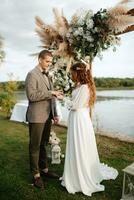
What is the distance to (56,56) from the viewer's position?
5414mm

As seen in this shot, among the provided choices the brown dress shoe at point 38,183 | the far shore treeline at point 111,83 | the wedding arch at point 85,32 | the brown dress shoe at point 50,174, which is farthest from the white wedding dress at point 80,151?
the far shore treeline at point 111,83

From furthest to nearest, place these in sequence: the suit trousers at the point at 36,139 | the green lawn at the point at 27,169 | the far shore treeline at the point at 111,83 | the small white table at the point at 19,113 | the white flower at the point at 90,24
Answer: the far shore treeline at the point at 111,83 → the small white table at the point at 19,113 → the white flower at the point at 90,24 → the suit trousers at the point at 36,139 → the green lawn at the point at 27,169

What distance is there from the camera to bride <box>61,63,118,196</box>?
4352mm

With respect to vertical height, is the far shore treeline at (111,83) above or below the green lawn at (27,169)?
above

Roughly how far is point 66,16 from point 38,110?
1.82m

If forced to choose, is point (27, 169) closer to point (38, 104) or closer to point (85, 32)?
point (38, 104)

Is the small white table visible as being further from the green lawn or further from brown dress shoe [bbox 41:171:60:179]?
brown dress shoe [bbox 41:171:60:179]

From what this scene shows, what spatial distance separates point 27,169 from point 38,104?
1461mm

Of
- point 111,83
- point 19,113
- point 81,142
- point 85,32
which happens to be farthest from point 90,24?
point 111,83

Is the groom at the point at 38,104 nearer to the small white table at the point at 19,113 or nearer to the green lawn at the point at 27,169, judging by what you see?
the green lawn at the point at 27,169

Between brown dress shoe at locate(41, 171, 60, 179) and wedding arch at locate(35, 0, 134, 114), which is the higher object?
wedding arch at locate(35, 0, 134, 114)

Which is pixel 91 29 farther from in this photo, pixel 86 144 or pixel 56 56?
pixel 86 144

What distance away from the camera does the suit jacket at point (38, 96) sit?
14.6 feet

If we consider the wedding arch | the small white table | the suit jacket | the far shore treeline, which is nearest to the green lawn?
the suit jacket
